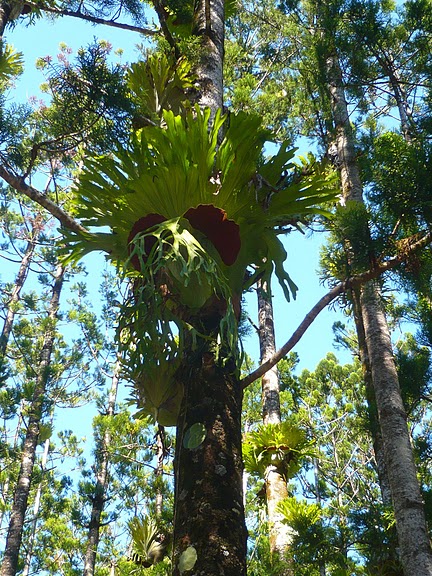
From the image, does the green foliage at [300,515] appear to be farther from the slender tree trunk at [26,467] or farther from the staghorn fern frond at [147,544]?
the slender tree trunk at [26,467]

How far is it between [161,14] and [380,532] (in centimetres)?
343

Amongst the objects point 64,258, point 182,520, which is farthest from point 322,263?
point 182,520

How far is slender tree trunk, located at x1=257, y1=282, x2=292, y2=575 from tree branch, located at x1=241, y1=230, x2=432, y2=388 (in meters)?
0.21

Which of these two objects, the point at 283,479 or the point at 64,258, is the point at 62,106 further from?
the point at 283,479

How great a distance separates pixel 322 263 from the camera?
5.54 m

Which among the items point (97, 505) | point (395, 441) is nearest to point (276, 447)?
point (395, 441)

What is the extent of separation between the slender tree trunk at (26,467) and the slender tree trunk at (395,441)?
23.6 ft

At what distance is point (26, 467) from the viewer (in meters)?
10.5

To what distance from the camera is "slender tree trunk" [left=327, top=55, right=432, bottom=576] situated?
3197 mm

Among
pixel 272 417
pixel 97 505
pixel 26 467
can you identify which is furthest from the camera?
pixel 97 505

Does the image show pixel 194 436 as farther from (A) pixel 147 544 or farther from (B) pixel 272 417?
(B) pixel 272 417

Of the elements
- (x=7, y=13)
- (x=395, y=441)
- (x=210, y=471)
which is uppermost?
(x=7, y=13)

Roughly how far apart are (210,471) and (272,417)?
4.66 m

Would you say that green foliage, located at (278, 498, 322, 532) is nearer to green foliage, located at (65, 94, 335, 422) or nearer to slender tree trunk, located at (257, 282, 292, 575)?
slender tree trunk, located at (257, 282, 292, 575)
